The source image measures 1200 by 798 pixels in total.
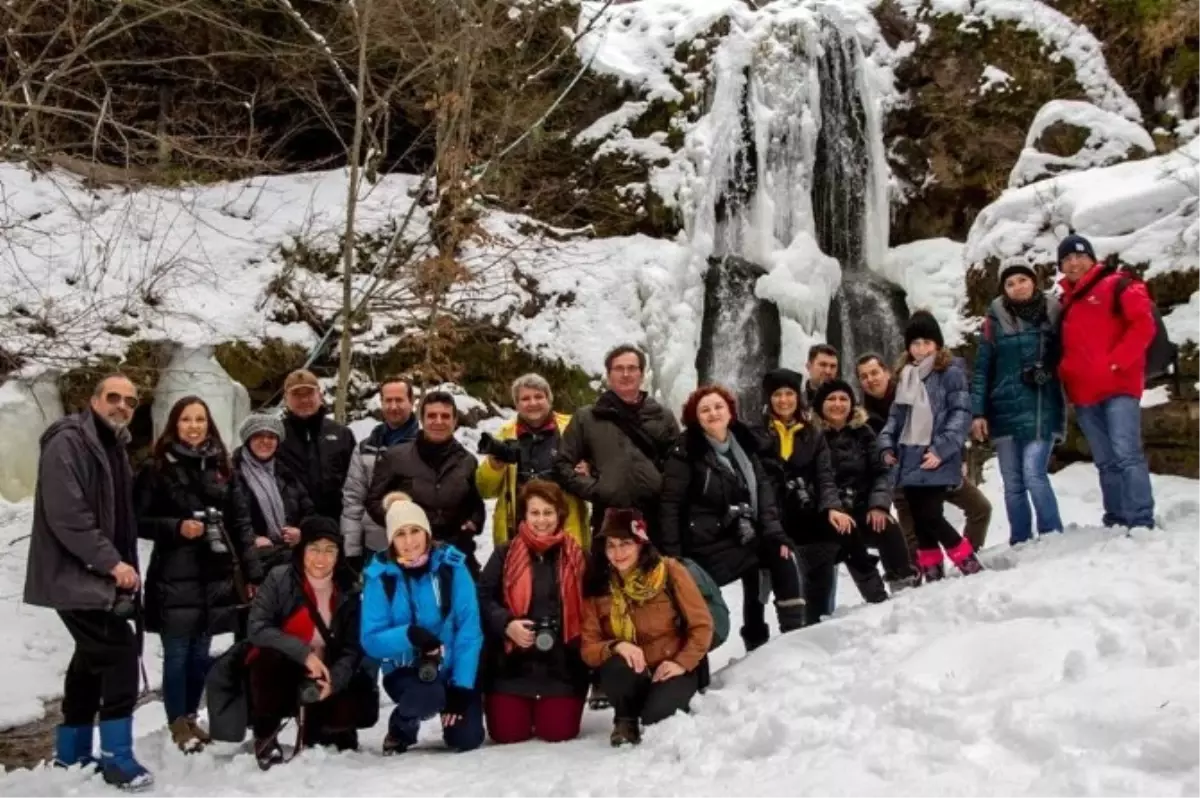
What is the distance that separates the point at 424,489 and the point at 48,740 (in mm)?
3374

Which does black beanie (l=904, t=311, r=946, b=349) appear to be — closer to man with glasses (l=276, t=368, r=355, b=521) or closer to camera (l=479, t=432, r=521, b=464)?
camera (l=479, t=432, r=521, b=464)

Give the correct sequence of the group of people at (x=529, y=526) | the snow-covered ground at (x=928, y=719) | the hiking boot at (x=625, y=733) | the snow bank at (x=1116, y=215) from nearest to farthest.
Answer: the snow-covered ground at (x=928, y=719) < the hiking boot at (x=625, y=733) < the group of people at (x=529, y=526) < the snow bank at (x=1116, y=215)

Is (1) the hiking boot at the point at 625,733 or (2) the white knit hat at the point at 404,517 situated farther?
(2) the white knit hat at the point at 404,517

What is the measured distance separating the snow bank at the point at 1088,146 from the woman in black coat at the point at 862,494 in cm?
699

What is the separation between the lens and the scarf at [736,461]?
4.54 meters

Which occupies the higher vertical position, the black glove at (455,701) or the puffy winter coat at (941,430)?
the puffy winter coat at (941,430)

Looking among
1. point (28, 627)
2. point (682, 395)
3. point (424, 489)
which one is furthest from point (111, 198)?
point (424, 489)

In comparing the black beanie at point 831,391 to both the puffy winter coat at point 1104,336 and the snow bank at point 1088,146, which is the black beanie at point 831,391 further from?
the snow bank at point 1088,146

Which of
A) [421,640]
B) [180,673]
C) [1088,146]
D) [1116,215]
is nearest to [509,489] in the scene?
[421,640]

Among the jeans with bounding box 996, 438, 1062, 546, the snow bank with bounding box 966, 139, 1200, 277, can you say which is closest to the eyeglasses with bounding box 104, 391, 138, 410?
the jeans with bounding box 996, 438, 1062, 546

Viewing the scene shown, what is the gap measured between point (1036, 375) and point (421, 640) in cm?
335

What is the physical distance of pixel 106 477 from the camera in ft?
12.7

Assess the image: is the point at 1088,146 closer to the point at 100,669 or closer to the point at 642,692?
the point at 642,692

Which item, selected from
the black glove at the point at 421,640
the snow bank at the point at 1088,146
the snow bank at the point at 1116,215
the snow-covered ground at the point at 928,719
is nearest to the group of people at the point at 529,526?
the black glove at the point at 421,640
